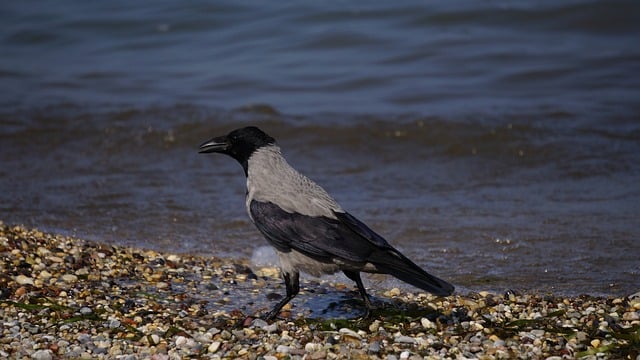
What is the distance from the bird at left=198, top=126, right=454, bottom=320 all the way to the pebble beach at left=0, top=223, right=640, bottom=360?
30 cm

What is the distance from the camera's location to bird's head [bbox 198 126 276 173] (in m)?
6.09

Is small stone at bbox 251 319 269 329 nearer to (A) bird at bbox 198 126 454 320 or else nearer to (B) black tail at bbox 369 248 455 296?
(A) bird at bbox 198 126 454 320

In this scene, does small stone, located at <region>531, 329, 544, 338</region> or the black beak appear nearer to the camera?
small stone, located at <region>531, 329, 544, 338</region>

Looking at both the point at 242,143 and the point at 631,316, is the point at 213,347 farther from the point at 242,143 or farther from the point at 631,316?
the point at 631,316

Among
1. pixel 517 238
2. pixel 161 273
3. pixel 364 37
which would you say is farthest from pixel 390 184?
pixel 364 37

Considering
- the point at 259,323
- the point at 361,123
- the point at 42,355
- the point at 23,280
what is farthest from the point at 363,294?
the point at 361,123

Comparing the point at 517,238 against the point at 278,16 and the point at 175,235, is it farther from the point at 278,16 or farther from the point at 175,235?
the point at 278,16

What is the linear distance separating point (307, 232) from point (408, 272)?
0.64 metres

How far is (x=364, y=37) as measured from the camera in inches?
656

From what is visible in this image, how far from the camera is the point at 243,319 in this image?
5707 millimetres

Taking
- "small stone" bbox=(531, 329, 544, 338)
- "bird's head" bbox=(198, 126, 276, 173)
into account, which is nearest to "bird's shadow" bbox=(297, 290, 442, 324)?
"small stone" bbox=(531, 329, 544, 338)

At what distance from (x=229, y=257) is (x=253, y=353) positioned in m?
2.55

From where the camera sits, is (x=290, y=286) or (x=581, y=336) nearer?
(x=581, y=336)

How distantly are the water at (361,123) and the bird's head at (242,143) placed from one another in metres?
1.79
